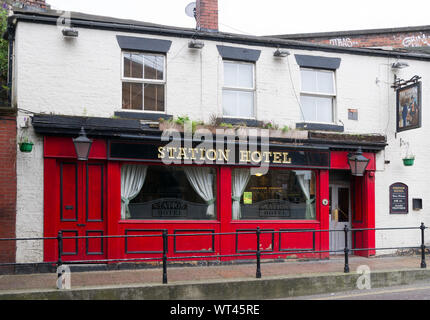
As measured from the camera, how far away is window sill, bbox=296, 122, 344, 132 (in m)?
12.2

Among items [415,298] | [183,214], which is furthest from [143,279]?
[415,298]

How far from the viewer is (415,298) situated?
824 centimetres

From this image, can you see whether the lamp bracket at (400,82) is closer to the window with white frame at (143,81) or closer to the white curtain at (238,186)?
the white curtain at (238,186)

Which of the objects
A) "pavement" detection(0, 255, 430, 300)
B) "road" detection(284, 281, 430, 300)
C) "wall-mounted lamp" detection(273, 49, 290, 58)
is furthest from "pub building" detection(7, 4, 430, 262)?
"road" detection(284, 281, 430, 300)

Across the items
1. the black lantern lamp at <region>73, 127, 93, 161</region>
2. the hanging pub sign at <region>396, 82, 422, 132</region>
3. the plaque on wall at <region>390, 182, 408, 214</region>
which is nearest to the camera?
the black lantern lamp at <region>73, 127, 93, 161</region>

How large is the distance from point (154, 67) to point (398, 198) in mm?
7542

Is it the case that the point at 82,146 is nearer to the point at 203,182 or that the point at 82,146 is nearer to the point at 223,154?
the point at 203,182

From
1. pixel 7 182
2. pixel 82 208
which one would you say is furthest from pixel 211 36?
pixel 7 182

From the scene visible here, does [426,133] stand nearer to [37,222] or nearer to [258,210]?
[258,210]

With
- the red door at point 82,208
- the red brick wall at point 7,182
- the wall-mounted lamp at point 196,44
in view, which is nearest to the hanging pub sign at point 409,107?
the wall-mounted lamp at point 196,44

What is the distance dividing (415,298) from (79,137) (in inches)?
288

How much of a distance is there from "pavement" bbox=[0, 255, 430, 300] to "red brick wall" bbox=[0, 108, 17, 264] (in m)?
0.63

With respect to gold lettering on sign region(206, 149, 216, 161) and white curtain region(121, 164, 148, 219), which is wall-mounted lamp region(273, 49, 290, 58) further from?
white curtain region(121, 164, 148, 219)

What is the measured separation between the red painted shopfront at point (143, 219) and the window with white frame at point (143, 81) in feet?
3.90
